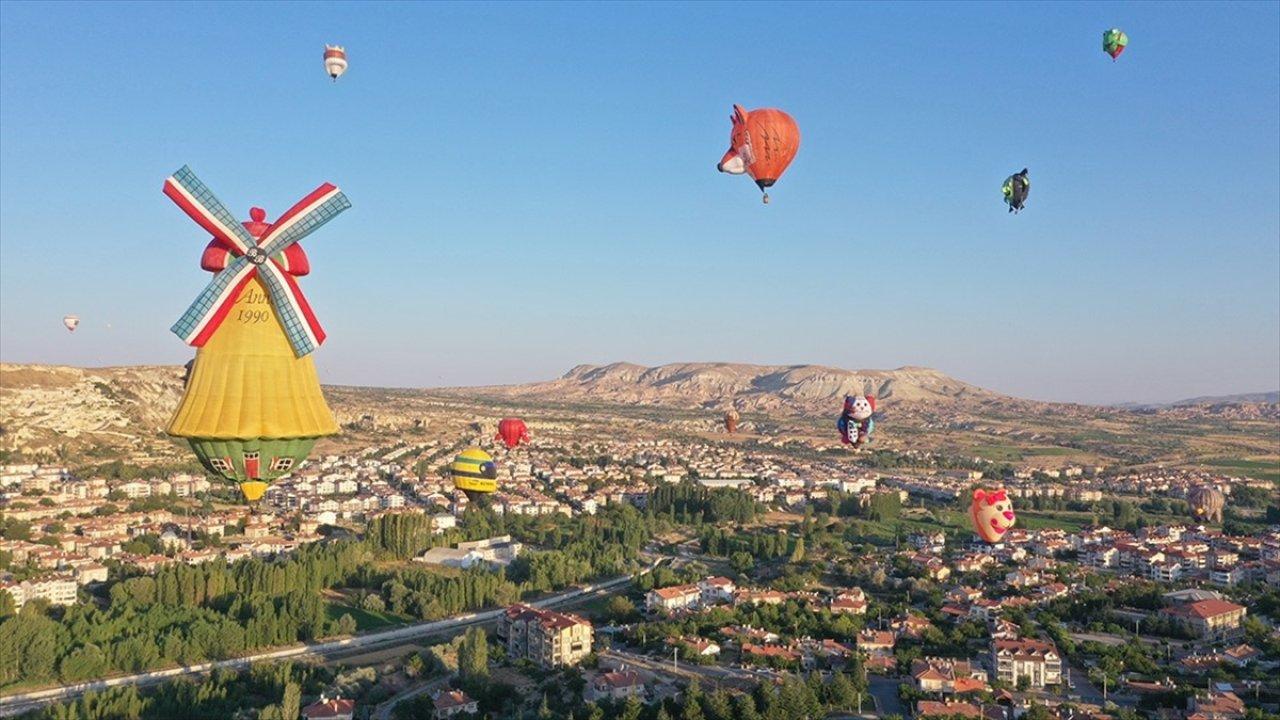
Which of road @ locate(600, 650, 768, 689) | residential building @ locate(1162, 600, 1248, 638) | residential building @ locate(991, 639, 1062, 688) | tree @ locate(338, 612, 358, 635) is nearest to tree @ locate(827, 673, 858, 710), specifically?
road @ locate(600, 650, 768, 689)

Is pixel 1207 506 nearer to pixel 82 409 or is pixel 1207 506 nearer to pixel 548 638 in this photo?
pixel 548 638

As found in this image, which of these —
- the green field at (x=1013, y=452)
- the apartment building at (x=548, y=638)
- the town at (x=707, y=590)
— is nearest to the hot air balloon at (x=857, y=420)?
the town at (x=707, y=590)

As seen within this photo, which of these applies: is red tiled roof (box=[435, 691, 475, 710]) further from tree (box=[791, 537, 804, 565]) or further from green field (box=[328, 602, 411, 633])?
tree (box=[791, 537, 804, 565])

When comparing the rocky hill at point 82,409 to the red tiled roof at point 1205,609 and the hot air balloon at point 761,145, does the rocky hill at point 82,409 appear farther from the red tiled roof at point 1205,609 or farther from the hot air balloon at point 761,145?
the red tiled roof at point 1205,609

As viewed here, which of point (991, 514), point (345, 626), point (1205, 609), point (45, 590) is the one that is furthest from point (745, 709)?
point (45, 590)

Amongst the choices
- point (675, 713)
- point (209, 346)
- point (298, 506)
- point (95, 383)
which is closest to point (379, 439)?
point (95, 383)

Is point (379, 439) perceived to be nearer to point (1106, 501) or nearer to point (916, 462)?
point (916, 462)
